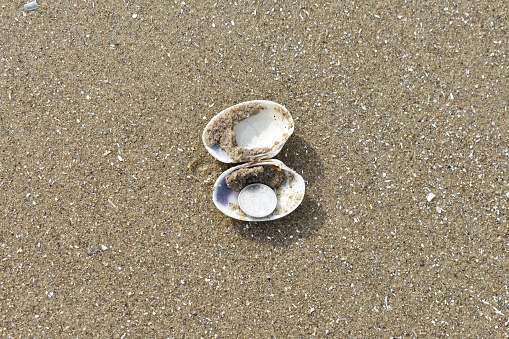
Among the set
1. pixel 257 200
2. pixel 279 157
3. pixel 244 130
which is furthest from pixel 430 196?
pixel 244 130

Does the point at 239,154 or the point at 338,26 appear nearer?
the point at 239,154

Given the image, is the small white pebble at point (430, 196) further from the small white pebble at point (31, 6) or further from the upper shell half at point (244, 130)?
the small white pebble at point (31, 6)

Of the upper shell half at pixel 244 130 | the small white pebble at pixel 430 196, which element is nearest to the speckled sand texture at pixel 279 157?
the small white pebble at pixel 430 196

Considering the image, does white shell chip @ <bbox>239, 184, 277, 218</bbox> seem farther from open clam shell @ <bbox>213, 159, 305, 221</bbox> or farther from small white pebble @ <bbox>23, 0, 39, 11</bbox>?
small white pebble @ <bbox>23, 0, 39, 11</bbox>

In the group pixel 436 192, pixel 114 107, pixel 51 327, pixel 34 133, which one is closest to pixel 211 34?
pixel 114 107

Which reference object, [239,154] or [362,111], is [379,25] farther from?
[239,154]

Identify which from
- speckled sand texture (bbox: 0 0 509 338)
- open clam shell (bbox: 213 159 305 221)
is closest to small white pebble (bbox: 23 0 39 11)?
speckled sand texture (bbox: 0 0 509 338)
